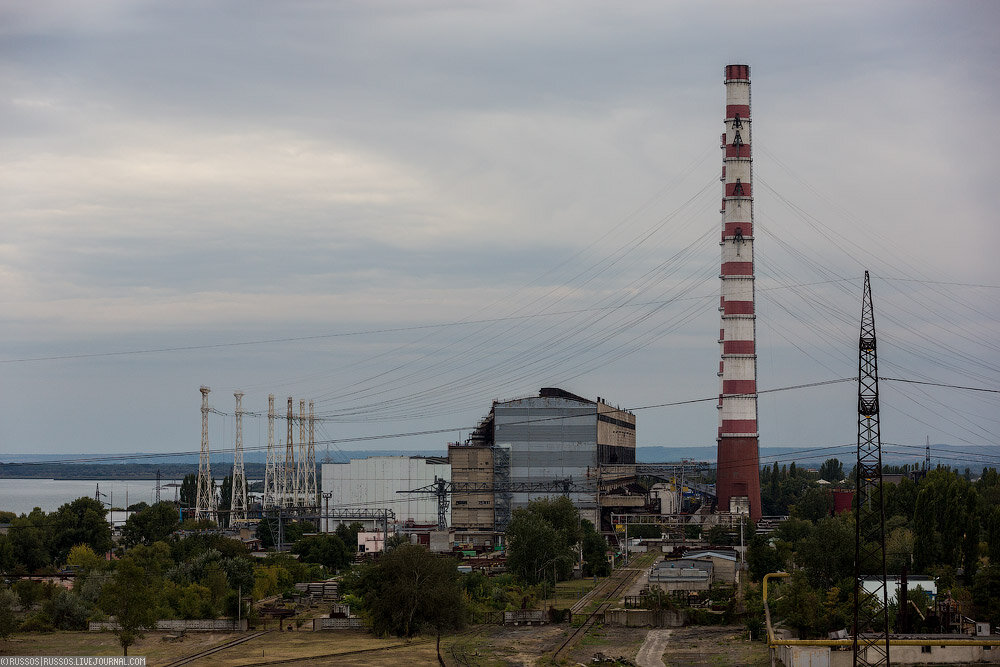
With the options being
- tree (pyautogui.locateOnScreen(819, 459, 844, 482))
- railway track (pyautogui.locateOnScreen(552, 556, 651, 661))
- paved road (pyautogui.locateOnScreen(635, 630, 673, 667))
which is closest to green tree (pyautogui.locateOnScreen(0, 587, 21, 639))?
railway track (pyautogui.locateOnScreen(552, 556, 651, 661))

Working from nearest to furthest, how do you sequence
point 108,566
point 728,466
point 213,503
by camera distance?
1. point 108,566
2. point 728,466
3. point 213,503

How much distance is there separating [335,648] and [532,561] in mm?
16832

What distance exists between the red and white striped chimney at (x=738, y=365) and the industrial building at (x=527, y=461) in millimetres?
11686

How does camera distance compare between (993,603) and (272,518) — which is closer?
(993,603)

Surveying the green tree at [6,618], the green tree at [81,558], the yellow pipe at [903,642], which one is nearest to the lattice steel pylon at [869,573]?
the yellow pipe at [903,642]

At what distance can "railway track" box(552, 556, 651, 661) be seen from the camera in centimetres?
3578

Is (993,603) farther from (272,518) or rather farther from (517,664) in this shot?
(272,518)

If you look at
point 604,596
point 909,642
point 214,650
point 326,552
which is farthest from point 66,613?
point 909,642

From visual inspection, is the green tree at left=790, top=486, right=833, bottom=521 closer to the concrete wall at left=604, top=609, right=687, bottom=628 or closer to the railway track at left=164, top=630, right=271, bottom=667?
the concrete wall at left=604, top=609, right=687, bottom=628

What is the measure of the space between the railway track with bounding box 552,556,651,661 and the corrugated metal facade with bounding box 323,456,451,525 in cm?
2074

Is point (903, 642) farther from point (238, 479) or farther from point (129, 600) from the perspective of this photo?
point (238, 479)

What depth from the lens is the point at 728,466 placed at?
70.7 meters

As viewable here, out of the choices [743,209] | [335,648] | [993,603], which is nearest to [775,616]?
[993,603]

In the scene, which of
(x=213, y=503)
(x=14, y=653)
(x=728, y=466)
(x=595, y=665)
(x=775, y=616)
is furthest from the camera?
(x=213, y=503)
